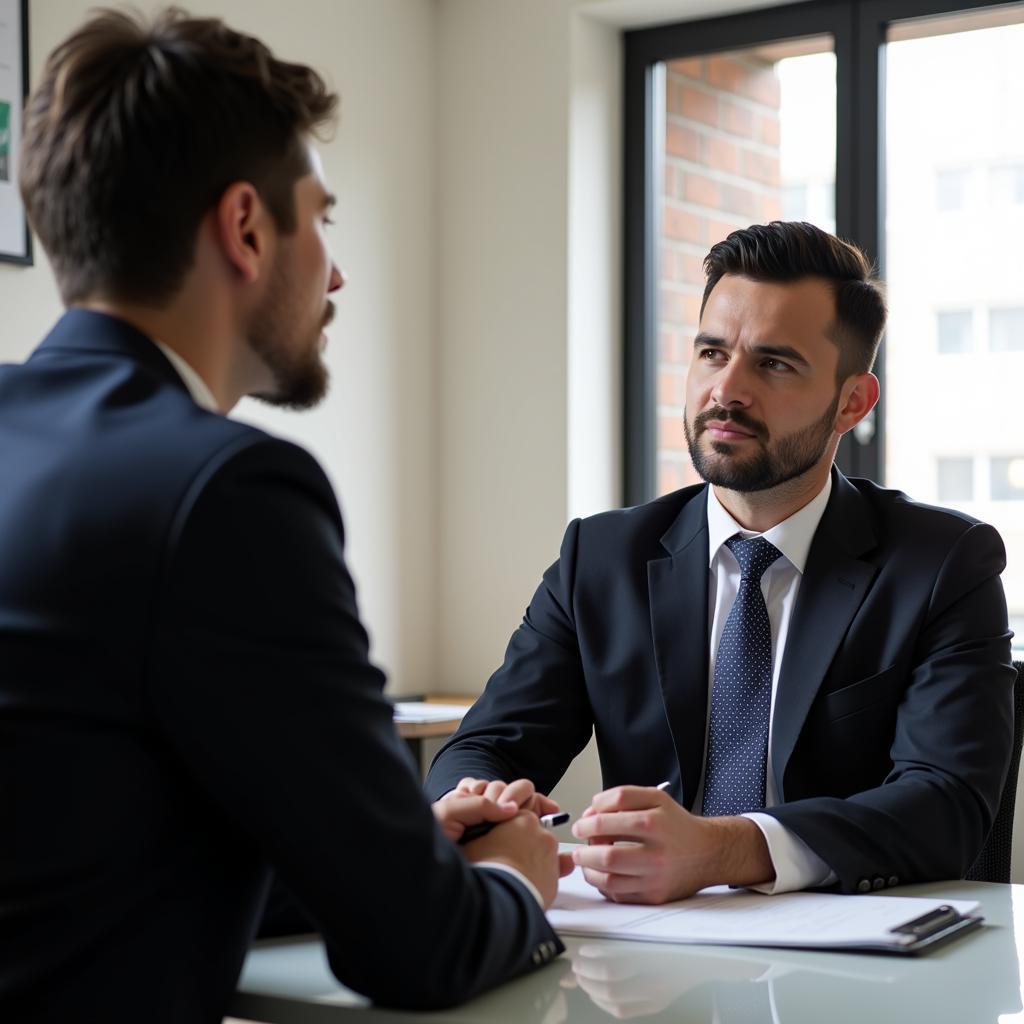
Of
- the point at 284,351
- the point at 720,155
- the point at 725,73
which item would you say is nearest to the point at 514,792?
the point at 284,351

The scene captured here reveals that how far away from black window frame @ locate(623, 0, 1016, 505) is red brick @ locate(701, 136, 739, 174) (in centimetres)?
15

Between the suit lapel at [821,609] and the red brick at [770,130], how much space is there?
80.0 inches

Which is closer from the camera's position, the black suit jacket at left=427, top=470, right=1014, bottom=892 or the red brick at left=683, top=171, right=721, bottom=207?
the black suit jacket at left=427, top=470, right=1014, bottom=892

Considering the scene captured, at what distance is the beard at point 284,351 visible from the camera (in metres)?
1.11

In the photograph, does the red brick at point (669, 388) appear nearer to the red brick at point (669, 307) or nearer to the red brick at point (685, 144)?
the red brick at point (669, 307)

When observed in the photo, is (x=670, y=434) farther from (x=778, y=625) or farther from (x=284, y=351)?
(x=284, y=351)

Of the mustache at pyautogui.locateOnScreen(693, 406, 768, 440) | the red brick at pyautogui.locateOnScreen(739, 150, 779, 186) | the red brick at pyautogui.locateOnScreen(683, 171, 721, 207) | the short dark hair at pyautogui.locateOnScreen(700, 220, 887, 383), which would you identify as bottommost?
the mustache at pyautogui.locateOnScreen(693, 406, 768, 440)

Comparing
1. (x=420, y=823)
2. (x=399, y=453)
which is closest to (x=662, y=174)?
(x=399, y=453)

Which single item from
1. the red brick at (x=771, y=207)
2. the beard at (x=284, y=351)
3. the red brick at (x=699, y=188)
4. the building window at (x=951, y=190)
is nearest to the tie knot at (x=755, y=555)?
the beard at (x=284, y=351)

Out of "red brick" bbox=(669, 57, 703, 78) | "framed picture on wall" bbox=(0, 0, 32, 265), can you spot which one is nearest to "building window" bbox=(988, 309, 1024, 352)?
"red brick" bbox=(669, 57, 703, 78)

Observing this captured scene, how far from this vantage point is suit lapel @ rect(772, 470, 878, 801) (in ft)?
5.75

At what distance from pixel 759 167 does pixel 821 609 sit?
2.26 m

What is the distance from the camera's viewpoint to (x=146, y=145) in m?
1.03

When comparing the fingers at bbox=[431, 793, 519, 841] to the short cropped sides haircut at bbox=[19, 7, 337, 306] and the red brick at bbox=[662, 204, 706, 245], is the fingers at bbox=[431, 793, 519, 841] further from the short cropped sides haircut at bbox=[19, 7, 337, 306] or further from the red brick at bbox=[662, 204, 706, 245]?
the red brick at bbox=[662, 204, 706, 245]
